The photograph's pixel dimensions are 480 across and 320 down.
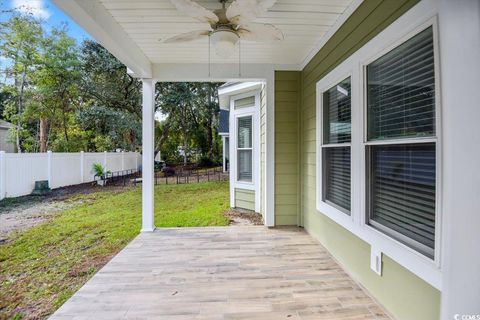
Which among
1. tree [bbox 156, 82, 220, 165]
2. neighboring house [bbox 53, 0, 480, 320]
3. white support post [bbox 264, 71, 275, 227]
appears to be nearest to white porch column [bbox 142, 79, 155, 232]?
neighboring house [bbox 53, 0, 480, 320]

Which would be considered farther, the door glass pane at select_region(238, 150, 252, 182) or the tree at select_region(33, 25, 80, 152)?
the tree at select_region(33, 25, 80, 152)

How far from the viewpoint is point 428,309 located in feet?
5.16

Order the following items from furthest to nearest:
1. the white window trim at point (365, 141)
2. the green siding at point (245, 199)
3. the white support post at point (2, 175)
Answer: the green siding at point (245, 199), the white support post at point (2, 175), the white window trim at point (365, 141)

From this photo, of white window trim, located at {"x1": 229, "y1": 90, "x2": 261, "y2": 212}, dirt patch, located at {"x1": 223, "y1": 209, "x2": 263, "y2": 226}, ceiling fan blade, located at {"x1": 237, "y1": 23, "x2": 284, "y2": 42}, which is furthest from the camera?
white window trim, located at {"x1": 229, "y1": 90, "x2": 261, "y2": 212}

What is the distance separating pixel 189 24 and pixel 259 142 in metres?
2.71

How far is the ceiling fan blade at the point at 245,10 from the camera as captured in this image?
6.41 feet

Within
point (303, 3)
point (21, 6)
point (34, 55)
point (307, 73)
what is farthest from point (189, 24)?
point (34, 55)

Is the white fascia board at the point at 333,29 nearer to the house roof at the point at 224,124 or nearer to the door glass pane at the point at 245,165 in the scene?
the door glass pane at the point at 245,165

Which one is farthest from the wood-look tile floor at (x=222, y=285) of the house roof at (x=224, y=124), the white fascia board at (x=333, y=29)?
the house roof at (x=224, y=124)

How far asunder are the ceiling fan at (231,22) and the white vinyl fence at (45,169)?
563 cm

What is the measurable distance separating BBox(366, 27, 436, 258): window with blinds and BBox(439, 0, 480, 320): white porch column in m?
0.36

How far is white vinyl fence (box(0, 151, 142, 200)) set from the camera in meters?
5.62

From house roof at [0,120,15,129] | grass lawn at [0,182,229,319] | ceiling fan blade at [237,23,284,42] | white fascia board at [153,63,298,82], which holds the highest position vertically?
white fascia board at [153,63,298,82]

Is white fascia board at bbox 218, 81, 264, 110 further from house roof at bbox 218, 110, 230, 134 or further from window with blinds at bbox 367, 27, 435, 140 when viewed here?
house roof at bbox 218, 110, 230, 134
